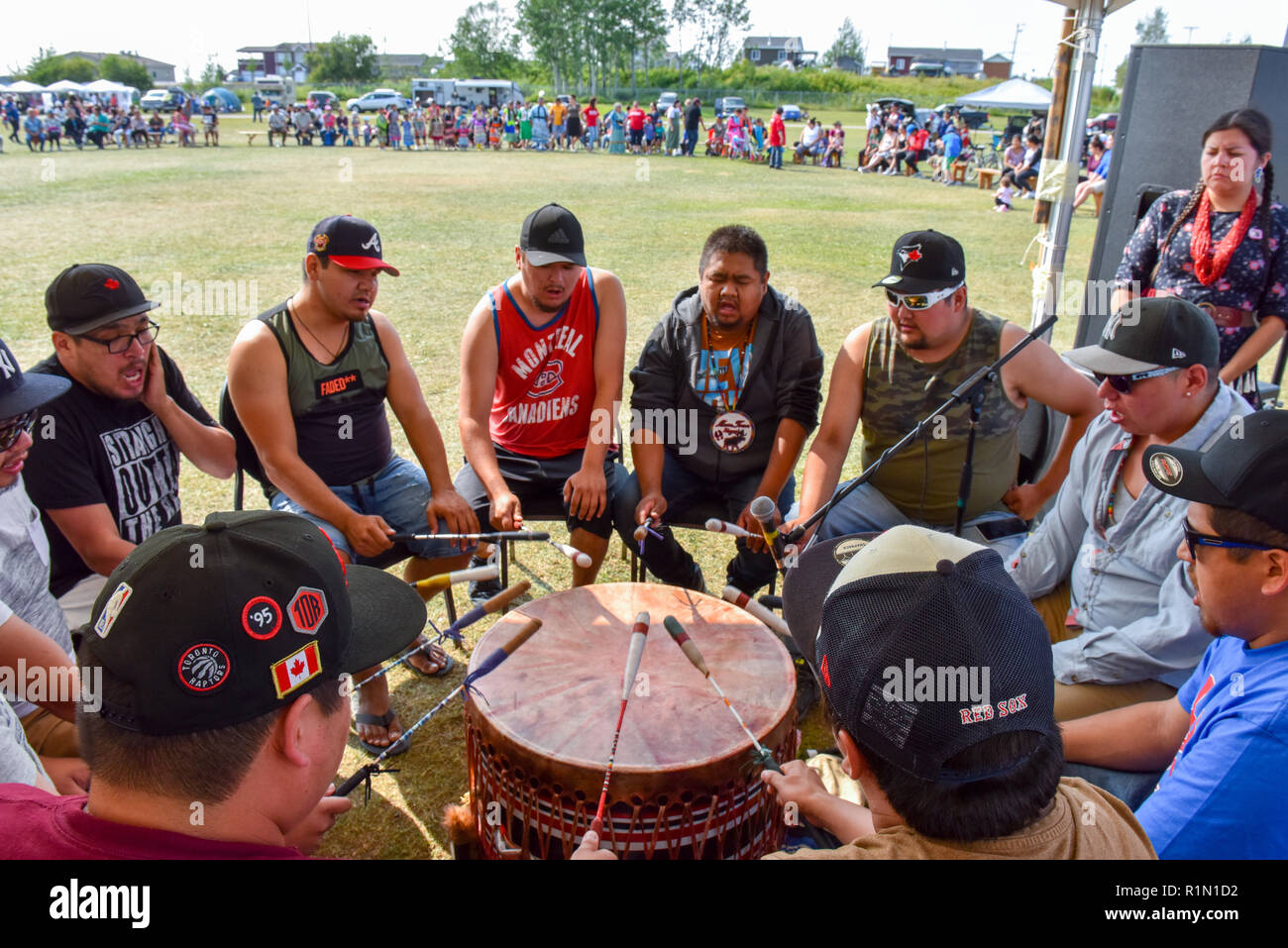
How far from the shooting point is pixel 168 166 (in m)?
24.3

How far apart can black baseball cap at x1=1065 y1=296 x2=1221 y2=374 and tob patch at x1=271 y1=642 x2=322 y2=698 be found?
2.56m

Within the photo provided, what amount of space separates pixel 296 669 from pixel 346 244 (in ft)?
8.33

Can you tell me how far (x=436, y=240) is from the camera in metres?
13.9

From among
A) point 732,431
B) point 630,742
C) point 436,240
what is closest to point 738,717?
point 630,742

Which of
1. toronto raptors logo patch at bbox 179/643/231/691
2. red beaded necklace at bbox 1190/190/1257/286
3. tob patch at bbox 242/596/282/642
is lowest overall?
toronto raptors logo patch at bbox 179/643/231/691

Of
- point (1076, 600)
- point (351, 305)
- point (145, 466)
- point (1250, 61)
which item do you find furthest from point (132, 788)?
point (1250, 61)

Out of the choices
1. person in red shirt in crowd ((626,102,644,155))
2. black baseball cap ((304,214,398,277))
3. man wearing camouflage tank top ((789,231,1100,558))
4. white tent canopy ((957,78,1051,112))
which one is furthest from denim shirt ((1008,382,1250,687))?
white tent canopy ((957,78,1051,112))

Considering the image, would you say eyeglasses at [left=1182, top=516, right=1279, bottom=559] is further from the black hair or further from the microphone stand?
the black hair

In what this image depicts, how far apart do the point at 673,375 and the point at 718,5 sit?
3364 inches

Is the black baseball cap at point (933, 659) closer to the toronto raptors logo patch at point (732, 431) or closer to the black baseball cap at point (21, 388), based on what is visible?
the black baseball cap at point (21, 388)

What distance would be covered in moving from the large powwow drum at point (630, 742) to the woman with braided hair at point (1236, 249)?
350 centimetres

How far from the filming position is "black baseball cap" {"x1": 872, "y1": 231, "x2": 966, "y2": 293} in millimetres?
3438

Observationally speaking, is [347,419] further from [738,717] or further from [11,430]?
[738,717]

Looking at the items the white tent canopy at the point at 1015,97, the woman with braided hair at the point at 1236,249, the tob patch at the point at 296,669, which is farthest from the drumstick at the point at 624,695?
the white tent canopy at the point at 1015,97
